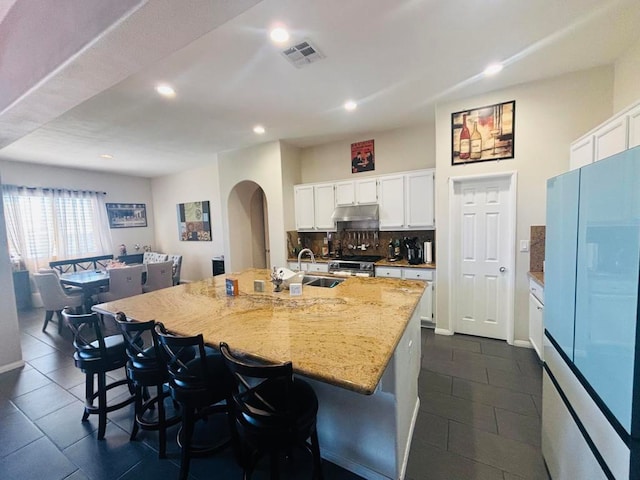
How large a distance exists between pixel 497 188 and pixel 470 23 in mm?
1930

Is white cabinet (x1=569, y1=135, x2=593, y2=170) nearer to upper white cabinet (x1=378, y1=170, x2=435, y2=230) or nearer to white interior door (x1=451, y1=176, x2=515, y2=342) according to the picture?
white interior door (x1=451, y1=176, x2=515, y2=342)

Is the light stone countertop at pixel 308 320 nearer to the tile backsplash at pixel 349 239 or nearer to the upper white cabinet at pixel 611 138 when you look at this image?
the upper white cabinet at pixel 611 138

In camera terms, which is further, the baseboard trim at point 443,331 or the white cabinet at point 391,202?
the white cabinet at point 391,202

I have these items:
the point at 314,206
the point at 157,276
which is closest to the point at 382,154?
the point at 314,206

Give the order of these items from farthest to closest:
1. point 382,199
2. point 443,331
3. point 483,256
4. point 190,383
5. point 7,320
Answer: point 382,199 → point 443,331 → point 483,256 → point 7,320 → point 190,383

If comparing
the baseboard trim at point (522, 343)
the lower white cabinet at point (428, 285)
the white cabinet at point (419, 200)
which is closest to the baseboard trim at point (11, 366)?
the lower white cabinet at point (428, 285)

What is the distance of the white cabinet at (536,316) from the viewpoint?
106 inches

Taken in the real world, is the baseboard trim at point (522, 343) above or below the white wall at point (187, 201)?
below

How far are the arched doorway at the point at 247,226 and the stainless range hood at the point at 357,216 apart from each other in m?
2.13

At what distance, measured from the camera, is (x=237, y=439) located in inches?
68.2

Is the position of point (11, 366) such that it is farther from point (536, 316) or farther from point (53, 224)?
point (536, 316)

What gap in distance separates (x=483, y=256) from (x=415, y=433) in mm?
2323

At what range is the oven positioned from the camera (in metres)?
4.16

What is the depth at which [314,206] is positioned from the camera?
16.0 ft
